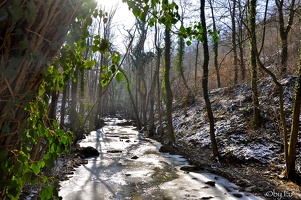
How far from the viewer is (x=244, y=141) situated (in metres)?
10.7

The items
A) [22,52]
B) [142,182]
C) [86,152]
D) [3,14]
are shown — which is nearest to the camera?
[3,14]

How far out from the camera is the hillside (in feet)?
24.0

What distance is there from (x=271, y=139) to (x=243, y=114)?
3.16 metres

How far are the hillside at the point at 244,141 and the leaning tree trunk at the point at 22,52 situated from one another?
6358 mm

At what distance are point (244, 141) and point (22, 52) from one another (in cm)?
1070

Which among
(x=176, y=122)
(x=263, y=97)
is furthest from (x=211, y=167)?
(x=176, y=122)

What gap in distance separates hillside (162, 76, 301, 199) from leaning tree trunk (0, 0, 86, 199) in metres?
6.36

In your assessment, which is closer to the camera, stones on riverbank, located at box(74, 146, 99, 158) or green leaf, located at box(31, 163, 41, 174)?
green leaf, located at box(31, 163, 41, 174)

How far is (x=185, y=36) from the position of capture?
199 cm

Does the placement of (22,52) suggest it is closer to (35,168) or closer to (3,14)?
(3,14)

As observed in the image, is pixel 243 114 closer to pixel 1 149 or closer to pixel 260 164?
pixel 260 164

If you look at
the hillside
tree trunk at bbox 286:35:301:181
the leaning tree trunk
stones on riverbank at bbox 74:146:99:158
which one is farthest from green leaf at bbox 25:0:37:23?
stones on riverbank at bbox 74:146:99:158

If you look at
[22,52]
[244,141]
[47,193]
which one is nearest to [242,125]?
[244,141]

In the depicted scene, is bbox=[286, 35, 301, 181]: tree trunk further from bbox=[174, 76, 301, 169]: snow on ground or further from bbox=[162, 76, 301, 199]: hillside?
bbox=[174, 76, 301, 169]: snow on ground
